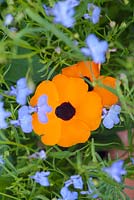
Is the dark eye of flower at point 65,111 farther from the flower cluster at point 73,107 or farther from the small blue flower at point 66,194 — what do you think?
the small blue flower at point 66,194

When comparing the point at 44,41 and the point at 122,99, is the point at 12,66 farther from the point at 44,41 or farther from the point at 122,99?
the point at 122,99

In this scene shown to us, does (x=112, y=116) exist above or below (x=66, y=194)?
above

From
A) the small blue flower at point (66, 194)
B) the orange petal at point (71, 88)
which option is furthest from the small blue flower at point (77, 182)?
the orange petal at point (71, 88)

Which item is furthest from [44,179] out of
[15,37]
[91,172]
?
[15,37]

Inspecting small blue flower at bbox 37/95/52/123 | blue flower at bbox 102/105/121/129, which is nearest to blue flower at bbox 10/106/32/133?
small blue flower at bbox 37/95/52/123

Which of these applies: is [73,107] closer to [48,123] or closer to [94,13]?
[48,123]

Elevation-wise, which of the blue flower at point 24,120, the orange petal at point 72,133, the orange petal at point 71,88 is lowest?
the blue flower at point 24,120

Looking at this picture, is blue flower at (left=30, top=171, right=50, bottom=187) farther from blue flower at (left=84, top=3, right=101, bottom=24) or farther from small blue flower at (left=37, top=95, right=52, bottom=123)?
blue flower at (left=84, top=3, right=101, bottom=24)

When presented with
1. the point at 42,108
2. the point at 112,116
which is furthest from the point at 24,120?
the point at 112,116
